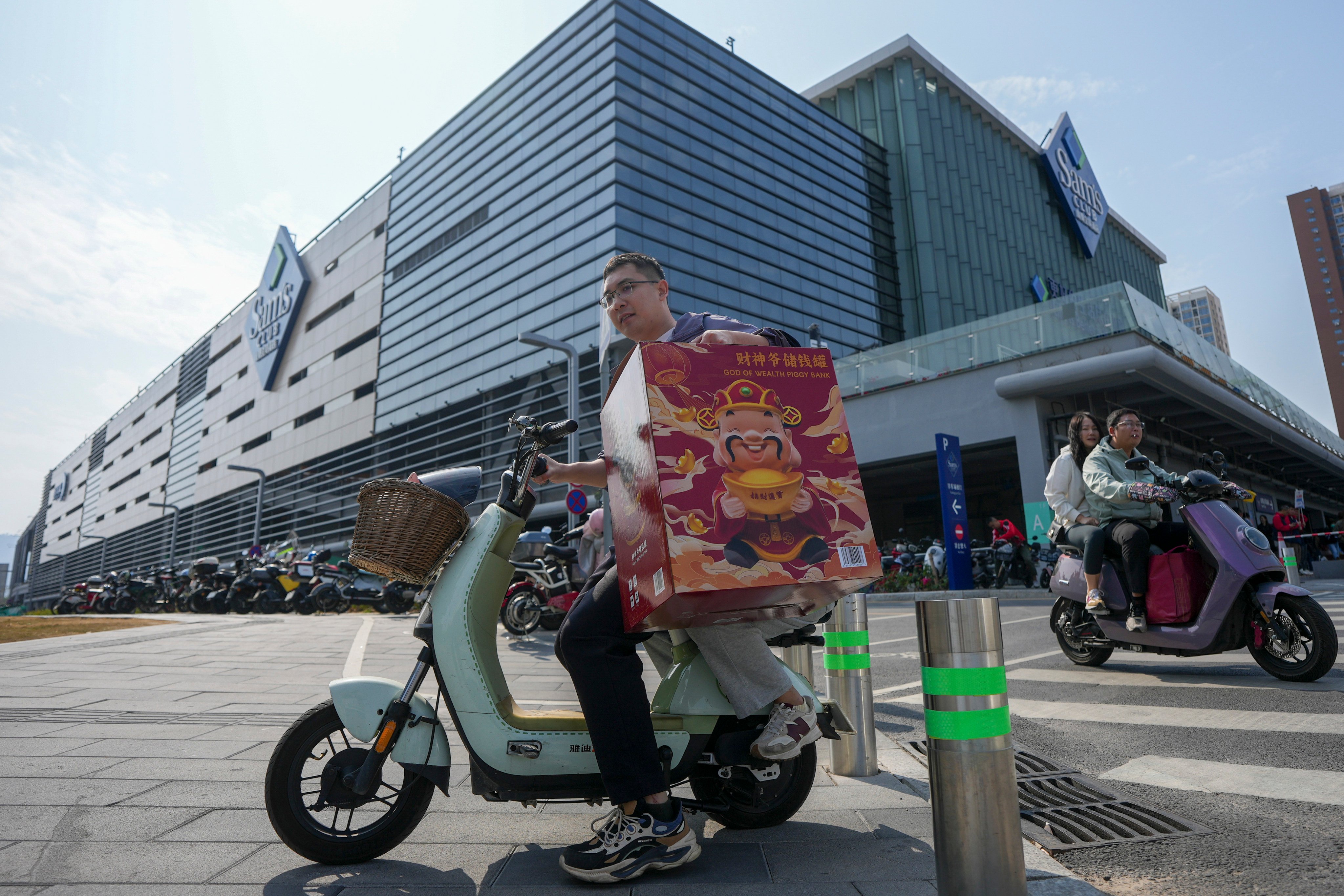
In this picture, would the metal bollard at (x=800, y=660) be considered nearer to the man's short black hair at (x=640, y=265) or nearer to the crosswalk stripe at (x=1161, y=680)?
the man's short black hair at (x=640, y=265)

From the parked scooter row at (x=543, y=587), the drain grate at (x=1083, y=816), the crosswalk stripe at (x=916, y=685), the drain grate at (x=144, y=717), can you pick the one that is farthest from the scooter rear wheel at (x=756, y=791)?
the parked scooter row at (x=543, y=587)

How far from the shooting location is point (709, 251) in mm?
28875

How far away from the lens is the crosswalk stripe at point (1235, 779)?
254cm

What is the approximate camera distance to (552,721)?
231 centimetres

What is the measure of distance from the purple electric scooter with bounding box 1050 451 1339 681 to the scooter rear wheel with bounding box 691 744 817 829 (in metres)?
3.32

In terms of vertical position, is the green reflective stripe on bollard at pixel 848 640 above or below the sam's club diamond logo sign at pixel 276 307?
below

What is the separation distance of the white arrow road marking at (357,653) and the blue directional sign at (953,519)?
34.4ft

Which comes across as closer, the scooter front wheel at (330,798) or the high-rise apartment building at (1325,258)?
the scooter front wheel at (330,798)

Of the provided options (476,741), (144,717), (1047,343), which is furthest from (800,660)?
(1047,343)

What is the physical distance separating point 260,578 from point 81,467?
95.5 meters

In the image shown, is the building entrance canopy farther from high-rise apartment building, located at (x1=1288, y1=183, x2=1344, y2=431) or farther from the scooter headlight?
high-rise apartment building, located at (x1=1288, y1=183, x2=1344, y2=431)

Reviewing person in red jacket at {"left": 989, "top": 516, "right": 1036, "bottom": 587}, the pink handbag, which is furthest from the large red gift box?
person in red jacket at {"left": 989, "top": 516, "right": 1036, "bottom": 587}

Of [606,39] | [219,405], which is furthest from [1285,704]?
[219,405]

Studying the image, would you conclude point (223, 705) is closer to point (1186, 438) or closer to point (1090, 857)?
point (1090, 857)
